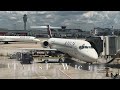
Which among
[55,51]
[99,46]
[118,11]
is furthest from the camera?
[55,51]

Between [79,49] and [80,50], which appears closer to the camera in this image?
[80,50]

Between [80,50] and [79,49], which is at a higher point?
[79,49]
